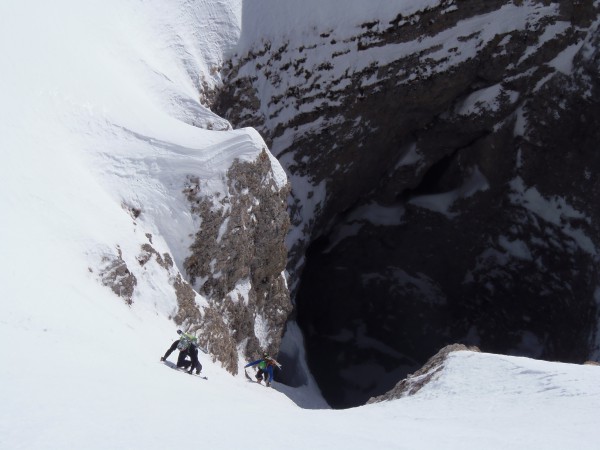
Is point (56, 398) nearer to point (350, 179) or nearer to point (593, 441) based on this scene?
point (593, 441)

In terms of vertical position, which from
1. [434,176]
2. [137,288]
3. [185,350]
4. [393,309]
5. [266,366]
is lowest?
[185,350]

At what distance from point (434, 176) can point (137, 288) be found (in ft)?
68.8

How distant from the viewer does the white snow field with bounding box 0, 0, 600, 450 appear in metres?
7.64

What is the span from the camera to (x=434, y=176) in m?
33.3

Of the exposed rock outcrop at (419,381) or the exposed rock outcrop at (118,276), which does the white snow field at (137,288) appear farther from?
the exposed rock outcrop at (419,381)

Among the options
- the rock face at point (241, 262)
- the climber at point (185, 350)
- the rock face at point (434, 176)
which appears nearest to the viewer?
the climber at point (185, 350)

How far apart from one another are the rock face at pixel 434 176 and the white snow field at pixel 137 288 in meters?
6.12

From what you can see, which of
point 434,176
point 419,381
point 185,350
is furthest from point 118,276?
point 434,176

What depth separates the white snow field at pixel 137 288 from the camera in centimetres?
764

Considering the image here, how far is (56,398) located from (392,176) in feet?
85.8

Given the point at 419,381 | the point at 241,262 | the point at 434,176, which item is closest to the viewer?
the point at 419,381

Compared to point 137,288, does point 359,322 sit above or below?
above

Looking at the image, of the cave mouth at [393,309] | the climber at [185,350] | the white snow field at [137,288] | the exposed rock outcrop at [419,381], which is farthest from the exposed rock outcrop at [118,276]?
the cave mouth at [393,309]

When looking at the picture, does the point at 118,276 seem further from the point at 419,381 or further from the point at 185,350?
the point at 419,381
